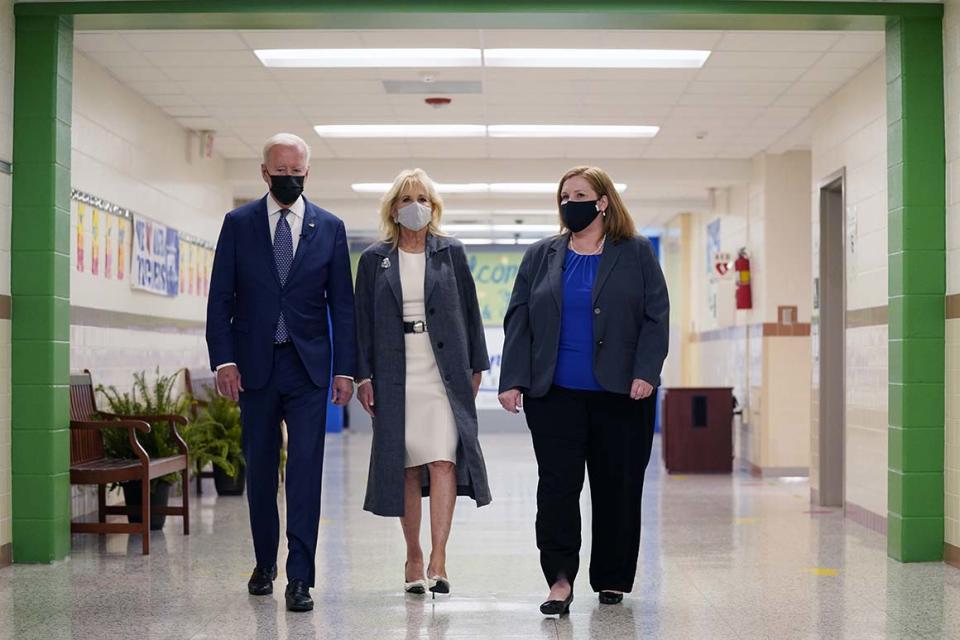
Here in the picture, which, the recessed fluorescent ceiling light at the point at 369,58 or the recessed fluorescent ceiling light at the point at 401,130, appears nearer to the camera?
the recessed fluorescent ceiling light at the point at 369,58

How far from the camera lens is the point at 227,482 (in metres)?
8.59

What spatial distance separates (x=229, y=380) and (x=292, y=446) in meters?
0.32

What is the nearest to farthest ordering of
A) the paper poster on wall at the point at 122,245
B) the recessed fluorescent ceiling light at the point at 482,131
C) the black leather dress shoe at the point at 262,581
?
the black leather dress shoe at the point at 262,581 < the paper poster on wall at the point at 122,245 < the recessed fluorescent ceiling light at the point at 482,131

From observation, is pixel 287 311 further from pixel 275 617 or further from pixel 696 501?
pixel 696 501

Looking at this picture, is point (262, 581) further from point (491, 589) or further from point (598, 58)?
point (598, 58)

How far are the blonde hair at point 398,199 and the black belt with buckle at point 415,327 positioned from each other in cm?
31

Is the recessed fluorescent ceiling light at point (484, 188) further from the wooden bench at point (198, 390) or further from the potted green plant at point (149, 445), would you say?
the potted green plant at point (149, 445)

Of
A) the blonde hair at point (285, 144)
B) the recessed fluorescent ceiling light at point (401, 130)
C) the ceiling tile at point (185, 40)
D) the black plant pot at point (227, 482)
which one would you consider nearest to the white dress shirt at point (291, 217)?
the blonde hair at point (285, 144)

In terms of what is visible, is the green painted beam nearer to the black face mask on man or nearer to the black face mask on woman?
the black face mask on man

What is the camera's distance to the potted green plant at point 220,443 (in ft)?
25.6

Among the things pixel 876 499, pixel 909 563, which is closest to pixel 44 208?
pixel 909 563

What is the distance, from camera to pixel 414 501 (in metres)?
4.52

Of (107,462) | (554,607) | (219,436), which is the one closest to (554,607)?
(554,607)

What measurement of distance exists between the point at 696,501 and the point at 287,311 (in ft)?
15.6
